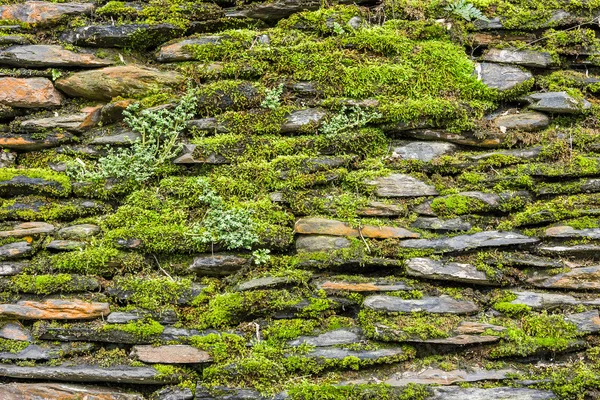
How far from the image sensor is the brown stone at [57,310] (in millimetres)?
4664

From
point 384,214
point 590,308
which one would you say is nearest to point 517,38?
point 384,214

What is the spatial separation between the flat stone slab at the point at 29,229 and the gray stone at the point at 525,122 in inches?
196

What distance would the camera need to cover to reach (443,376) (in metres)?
4.35

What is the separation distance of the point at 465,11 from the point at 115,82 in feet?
13.9

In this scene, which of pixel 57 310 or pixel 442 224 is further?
pixel 442 224

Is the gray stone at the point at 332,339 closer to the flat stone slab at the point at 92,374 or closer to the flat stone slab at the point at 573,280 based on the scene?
the flat stone slab at the point at 92,374

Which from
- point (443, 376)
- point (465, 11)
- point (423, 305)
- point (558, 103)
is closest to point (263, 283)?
point (423, 305)

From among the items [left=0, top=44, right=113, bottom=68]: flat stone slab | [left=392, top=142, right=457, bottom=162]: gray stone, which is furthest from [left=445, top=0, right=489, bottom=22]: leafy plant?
[left=0, top=44, right=113, bottom=68]: flat stone slab

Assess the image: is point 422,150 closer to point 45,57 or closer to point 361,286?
point 361,286

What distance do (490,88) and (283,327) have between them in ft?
12.0

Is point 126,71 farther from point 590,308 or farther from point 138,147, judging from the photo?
point 590,308

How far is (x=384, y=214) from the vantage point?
17.1ft

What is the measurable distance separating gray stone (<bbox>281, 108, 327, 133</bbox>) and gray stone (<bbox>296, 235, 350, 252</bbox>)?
1329 millimetres

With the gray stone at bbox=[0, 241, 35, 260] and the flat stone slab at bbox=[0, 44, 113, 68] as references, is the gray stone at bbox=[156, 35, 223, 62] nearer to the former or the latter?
the flat stone slab at bbox=[0, 44, 113, 68]
